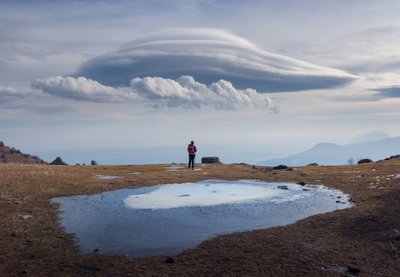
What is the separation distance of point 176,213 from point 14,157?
139m

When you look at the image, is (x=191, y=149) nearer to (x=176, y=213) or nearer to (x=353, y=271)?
(x=176, y=213)

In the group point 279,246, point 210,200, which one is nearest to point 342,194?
point 210,200

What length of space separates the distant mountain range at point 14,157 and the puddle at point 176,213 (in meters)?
118

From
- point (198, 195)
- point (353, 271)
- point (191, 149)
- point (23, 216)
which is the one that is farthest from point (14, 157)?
point (353, 271)

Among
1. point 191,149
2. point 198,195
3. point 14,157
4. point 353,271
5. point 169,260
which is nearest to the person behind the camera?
point 353,271

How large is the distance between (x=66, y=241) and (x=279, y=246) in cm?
1217

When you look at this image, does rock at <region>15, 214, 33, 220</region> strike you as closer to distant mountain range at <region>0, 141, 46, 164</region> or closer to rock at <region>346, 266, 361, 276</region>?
rock at <region>346, 266, 361, 276</region>

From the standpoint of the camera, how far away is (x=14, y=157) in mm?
149875

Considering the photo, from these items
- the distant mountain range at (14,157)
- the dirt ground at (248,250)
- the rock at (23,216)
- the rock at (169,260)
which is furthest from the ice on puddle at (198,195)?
the distant mountain range at (14,157)

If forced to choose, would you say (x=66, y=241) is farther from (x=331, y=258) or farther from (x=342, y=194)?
(x=342, y=194)

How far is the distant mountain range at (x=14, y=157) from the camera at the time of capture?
145 metres

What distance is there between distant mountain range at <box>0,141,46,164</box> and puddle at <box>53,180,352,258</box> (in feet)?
389

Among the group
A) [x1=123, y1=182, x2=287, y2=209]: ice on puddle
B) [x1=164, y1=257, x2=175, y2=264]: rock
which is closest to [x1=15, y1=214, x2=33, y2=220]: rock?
[x1=123, y1=182, x2=287, y2=209]: ice on puddle

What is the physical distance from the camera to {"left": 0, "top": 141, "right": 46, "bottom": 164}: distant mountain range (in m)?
145
